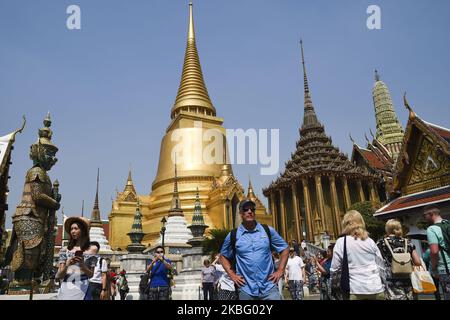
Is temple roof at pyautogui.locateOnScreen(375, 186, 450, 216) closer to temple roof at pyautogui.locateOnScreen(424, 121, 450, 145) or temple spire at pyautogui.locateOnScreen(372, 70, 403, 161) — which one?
temple roof at pyautogui.locateOnScreen(424, 121, 450, 145)

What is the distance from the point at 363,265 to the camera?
3.05 m

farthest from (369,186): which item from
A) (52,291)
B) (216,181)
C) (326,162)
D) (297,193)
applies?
(52,291)

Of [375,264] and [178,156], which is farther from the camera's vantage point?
[178,156]

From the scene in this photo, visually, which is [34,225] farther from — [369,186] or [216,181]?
[369,186]

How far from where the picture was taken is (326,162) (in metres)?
32.2

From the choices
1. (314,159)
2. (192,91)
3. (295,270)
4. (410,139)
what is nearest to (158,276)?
(295,270)

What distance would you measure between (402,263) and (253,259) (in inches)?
70.8

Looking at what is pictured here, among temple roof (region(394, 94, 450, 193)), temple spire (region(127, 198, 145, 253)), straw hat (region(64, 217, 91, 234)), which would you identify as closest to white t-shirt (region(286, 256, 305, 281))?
straw hat (region(64, 217, 91, 234))

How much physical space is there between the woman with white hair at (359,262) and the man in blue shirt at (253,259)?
51 cm

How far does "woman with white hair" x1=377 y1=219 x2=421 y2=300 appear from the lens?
12.4ft

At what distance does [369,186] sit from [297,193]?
6834mm

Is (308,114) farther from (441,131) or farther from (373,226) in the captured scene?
(441,131)

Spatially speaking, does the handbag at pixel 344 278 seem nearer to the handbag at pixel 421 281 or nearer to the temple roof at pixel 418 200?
the handbag at pixel 421 281

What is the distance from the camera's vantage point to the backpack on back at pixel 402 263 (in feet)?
12.0
